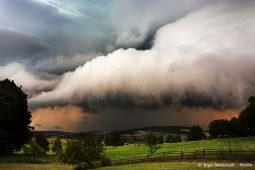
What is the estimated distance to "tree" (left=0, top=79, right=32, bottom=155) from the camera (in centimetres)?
8793

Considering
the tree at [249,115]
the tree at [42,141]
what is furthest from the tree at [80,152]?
the tree at [42,141]

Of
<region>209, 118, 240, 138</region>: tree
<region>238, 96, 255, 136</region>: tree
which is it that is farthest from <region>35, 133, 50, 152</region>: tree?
<region>238, 96, 255, 136</region>: tree

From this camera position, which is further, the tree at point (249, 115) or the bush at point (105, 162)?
the tree at point (249, 115)

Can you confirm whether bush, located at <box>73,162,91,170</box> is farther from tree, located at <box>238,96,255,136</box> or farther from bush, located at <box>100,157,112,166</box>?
tree, located at <box>238,96,255,136</box>

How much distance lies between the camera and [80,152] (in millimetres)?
73312

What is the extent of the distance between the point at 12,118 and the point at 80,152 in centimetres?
2747

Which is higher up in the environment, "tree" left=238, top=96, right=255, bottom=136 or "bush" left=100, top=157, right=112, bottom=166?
"tree" left=238, top=96, right=255, bottom=136

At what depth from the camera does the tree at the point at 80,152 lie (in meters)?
73.2

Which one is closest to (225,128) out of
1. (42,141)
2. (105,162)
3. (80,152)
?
(42,141)

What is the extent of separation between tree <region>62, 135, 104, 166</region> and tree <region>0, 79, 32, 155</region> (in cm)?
2077

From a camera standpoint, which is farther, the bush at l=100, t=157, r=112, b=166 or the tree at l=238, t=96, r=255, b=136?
the tree at l=238, t=96, r=255, b=136

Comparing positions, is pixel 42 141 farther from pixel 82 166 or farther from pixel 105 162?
pixel 82 166

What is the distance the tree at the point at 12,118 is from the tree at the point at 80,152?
2077cm

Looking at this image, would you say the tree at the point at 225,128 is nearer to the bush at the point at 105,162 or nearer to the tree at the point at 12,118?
the tree at the point at 12,118
